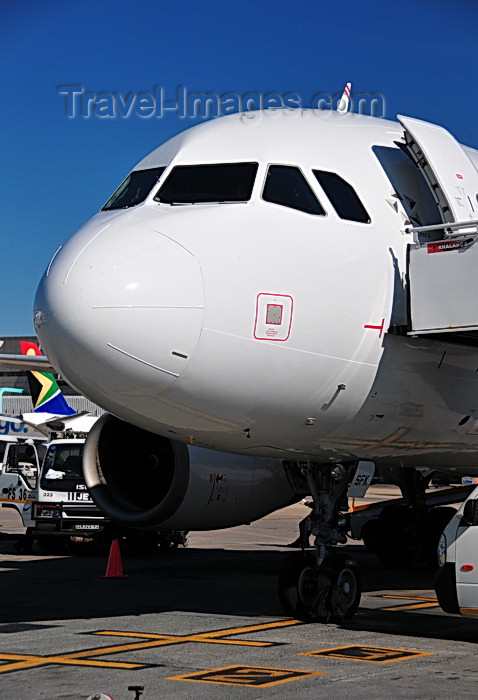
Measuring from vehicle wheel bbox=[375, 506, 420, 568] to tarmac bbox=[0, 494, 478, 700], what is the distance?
3.13 ft

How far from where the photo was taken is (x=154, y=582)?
14.3 metres

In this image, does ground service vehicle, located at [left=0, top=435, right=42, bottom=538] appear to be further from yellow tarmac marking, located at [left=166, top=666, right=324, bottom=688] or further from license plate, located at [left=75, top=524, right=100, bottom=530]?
yellow tarmac marking, located at [left=166, top=666, right=324, bottom=688]

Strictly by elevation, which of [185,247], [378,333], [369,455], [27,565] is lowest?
[27,565]

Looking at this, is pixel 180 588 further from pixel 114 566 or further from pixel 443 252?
pixel 443 252

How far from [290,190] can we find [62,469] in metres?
12.3

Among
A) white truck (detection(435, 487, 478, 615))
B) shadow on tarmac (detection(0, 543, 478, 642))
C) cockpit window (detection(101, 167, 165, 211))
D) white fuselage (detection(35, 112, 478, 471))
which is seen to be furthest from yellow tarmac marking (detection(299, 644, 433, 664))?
cockpit window (detection(101, 167, 165, 211))

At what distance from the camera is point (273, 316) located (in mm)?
8242

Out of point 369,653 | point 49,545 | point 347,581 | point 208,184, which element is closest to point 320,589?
point 347,581

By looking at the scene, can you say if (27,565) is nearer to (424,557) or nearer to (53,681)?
(424,557)

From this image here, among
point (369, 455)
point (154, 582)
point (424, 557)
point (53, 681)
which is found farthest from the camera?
point (424, 557)

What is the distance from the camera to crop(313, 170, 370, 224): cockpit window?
353 inches

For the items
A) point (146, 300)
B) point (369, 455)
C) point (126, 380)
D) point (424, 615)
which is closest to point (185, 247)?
point (146, 300)

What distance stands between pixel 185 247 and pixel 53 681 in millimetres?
3271

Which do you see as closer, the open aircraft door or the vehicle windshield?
the open aircraft door
